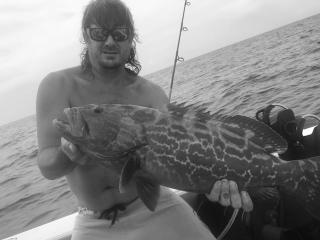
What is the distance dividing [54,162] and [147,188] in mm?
901

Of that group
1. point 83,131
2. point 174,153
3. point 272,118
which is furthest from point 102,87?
point 272,118

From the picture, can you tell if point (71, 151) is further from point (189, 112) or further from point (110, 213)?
point (189, 112)

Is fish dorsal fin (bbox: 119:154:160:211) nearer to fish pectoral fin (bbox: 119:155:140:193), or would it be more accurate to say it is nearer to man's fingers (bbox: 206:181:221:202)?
fish pectoral fin (bbox: 119:155:140:193)

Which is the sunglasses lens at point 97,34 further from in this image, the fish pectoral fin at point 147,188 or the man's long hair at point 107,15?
the fish pectoral fin at point 147,188

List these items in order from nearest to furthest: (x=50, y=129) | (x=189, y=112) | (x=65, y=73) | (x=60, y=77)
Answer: (x=189, y=112) < (x=50, y=129) < (x=60, y=77) < (x=65, y=73)

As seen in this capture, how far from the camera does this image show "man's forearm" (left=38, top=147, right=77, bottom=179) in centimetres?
338

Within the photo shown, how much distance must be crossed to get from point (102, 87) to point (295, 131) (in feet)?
7.48

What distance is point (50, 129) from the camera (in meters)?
3.67

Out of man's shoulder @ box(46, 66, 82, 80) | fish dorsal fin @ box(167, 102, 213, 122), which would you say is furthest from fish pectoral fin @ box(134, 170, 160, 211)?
man's shoulder @ box(46, 66, 82, 80)

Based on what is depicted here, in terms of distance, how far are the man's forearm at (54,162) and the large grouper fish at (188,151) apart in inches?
9.3

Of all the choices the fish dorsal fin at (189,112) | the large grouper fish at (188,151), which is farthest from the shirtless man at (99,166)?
the fish dorsal fin at (189,112)

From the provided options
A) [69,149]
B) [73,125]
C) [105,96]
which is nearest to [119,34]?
[105,96]

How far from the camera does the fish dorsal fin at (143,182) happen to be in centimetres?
319

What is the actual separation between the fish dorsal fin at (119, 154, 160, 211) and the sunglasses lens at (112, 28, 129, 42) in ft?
4.62
